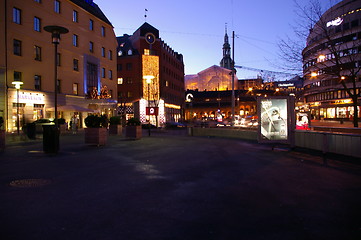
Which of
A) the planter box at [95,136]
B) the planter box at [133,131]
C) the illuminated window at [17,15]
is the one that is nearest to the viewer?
the planter box at [95,136]

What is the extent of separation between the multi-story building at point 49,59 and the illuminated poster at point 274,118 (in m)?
19.8

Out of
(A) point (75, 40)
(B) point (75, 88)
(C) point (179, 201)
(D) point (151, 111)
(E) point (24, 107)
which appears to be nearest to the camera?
(C) point (179, 201)

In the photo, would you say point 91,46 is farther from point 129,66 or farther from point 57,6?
point 129,66

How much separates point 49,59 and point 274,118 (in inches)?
1098

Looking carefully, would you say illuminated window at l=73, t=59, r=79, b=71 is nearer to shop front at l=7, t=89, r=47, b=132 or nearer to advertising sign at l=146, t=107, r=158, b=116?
shop front at l=7, t=89, r=47, b=132

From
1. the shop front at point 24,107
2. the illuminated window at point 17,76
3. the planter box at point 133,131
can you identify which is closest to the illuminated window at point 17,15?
the illuminated window at point 17,76

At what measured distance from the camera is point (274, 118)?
556 inches

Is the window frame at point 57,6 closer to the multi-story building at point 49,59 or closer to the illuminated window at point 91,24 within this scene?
the multi-story building at point 49,59

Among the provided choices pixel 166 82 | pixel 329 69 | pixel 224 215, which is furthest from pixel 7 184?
pixel 166 82

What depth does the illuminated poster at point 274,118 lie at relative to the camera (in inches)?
555

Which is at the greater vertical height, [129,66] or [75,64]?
[129,66]

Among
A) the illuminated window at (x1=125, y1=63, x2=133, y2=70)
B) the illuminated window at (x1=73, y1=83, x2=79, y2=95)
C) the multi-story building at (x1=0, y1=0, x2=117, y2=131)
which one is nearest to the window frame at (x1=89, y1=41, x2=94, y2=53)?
the multi-story building at (x1=0, y1=0, x2=117, y2=131)

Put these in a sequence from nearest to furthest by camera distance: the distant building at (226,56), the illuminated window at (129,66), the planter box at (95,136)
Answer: the planter box at (95,136) → the illuminated window at (129,66) → the distant building at (226,56)

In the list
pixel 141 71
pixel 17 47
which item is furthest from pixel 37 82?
pixel 141 71
